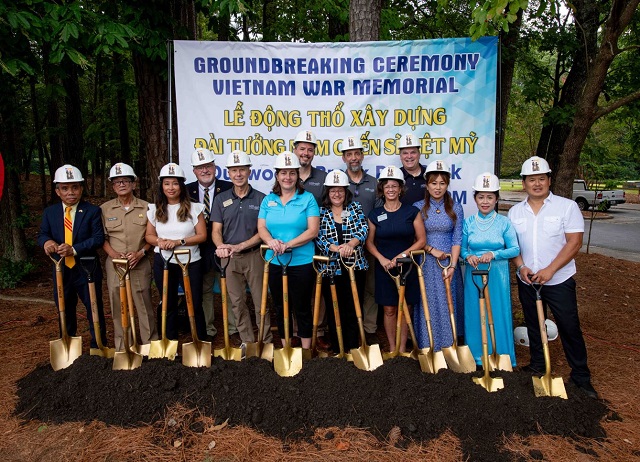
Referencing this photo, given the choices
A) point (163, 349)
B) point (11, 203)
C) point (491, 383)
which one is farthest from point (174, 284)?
point (11, 203)

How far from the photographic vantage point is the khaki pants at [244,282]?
450 cm

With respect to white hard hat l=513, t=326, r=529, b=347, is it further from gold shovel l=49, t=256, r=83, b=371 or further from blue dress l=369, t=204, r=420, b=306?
gold shovel l=49, t=256, r=83, b=371

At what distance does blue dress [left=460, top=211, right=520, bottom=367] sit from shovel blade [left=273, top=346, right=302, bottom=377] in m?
1.66

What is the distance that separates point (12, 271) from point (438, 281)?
7.07m

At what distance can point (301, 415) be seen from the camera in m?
3.47

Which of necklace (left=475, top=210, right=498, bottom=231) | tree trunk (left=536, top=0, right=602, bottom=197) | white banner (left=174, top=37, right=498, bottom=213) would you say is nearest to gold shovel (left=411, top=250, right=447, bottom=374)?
necklace (left=475, top=210, right=498, bottom=231)

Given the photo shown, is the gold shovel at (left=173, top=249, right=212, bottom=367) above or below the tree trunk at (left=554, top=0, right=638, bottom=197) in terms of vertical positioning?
below

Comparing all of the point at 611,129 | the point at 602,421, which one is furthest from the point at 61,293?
the point at 611,129

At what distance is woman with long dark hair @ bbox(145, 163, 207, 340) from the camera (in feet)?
14.1

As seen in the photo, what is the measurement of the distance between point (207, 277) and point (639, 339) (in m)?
4.96

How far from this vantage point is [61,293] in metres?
4.22

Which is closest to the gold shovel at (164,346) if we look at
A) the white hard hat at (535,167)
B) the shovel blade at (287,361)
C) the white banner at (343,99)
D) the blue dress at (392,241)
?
the shovel blade at (287,361)

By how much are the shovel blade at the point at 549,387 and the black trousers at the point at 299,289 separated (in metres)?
2.01

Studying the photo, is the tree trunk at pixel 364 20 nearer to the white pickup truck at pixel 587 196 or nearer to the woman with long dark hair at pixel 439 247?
the woman with long dark hair at pixel 439 247
